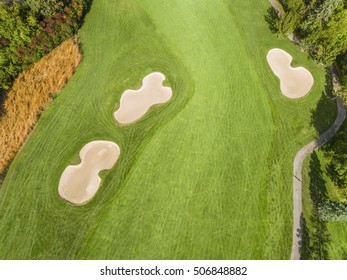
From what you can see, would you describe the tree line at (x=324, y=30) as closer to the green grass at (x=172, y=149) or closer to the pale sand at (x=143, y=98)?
the green grass at (x=172, y=149)

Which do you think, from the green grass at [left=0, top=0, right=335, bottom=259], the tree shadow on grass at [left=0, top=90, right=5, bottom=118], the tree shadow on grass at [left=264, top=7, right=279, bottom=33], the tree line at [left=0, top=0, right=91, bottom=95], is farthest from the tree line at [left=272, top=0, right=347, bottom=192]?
the tree shadow on grass at [left=0, top=90, right=5, bottom=118]

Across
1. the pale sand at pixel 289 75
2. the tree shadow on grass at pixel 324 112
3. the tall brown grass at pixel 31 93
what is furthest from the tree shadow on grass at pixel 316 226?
the tall brown grass at pixel 31 93

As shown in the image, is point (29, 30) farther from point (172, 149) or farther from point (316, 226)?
point (316, 226)

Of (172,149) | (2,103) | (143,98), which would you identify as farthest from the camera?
(143,98)

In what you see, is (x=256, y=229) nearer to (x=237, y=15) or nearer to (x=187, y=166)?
(x=187, y=166)

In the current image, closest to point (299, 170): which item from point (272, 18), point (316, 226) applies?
point (316, 226)
